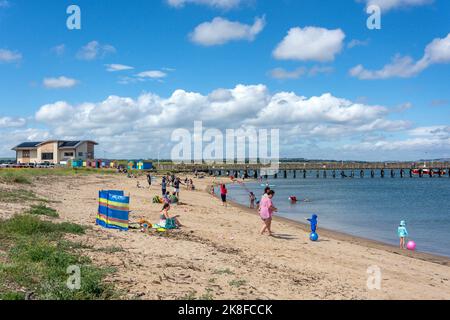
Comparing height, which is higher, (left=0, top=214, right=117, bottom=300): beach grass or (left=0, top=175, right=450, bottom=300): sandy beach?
(left=0, top=214, right=117, bottom=300): beach grass

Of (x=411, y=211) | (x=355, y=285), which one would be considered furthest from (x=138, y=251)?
(x=411, y=211)

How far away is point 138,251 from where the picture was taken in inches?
392

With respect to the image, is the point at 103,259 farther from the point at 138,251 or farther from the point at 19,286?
the point at 19,286

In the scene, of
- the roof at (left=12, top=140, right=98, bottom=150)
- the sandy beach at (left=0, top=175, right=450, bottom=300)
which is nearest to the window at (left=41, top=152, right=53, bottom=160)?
the roof at (left=12, top=140, right=98, bottom=150)

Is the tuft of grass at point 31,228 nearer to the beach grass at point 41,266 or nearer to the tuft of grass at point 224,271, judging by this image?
the beach grass at point 41,266

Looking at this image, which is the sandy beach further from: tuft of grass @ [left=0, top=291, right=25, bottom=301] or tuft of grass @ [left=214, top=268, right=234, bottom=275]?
tuft of grass @ [left=0, top=291, right=25, bottom=301]

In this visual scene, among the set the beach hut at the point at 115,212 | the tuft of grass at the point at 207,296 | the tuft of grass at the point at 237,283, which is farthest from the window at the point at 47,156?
the tuft of grass at the point at 207,296

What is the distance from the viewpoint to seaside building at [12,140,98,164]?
77.1 meters

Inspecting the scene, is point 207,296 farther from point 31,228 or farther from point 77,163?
point 77,163

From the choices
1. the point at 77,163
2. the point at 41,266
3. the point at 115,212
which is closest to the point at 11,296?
the point at 41,266

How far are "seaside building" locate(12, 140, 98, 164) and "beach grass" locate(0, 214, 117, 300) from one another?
6972cm

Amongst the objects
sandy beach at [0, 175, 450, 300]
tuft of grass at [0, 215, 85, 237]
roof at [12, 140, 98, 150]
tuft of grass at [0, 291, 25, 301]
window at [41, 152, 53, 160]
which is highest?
roof at [12, 140, 98, 150]

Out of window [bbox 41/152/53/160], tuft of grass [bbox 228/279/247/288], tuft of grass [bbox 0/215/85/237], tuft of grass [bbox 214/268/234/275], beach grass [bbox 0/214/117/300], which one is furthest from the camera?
window [bbox 41/152/53/160]
